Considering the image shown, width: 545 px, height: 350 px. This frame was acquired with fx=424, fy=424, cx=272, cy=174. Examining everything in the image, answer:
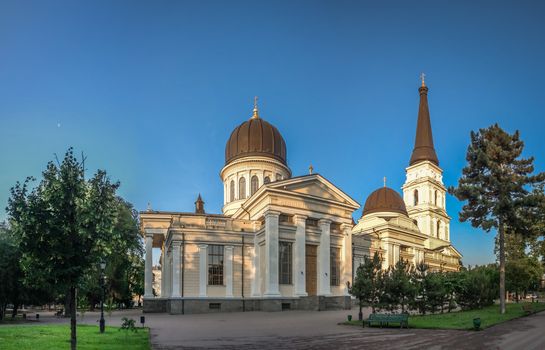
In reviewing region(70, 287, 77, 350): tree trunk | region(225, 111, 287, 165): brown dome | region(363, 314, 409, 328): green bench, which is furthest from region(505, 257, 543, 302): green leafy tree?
region(70, 287, 77, 350): tree trunk

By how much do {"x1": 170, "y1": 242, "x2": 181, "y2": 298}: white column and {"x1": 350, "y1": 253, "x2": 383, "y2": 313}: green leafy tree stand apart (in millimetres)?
18311

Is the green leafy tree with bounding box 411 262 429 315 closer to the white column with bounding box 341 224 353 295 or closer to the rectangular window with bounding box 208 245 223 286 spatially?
the white column with bounding box 341 224 353 295

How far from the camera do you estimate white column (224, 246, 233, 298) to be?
40.8 meters

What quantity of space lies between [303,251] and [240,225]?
711 centimetres

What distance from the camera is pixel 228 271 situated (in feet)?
135

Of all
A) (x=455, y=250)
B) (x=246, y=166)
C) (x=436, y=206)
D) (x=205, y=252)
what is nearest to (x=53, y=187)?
(x=205, y=252)

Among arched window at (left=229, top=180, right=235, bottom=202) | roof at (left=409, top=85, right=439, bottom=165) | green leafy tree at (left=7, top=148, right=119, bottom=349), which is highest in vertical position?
roof at (left=409, top=85, right=439, bottom=165)

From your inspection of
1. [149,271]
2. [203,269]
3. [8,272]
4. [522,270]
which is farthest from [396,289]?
[8,272]

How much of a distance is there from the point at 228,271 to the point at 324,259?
9.68 meters

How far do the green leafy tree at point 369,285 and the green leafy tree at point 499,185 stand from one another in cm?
953

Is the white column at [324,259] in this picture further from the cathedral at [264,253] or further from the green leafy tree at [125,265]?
the green leafy tree at [125,265]

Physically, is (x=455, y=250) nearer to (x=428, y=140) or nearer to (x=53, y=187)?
(x=428, y=140)

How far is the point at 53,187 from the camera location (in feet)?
42.3

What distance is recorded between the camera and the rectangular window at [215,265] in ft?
134
